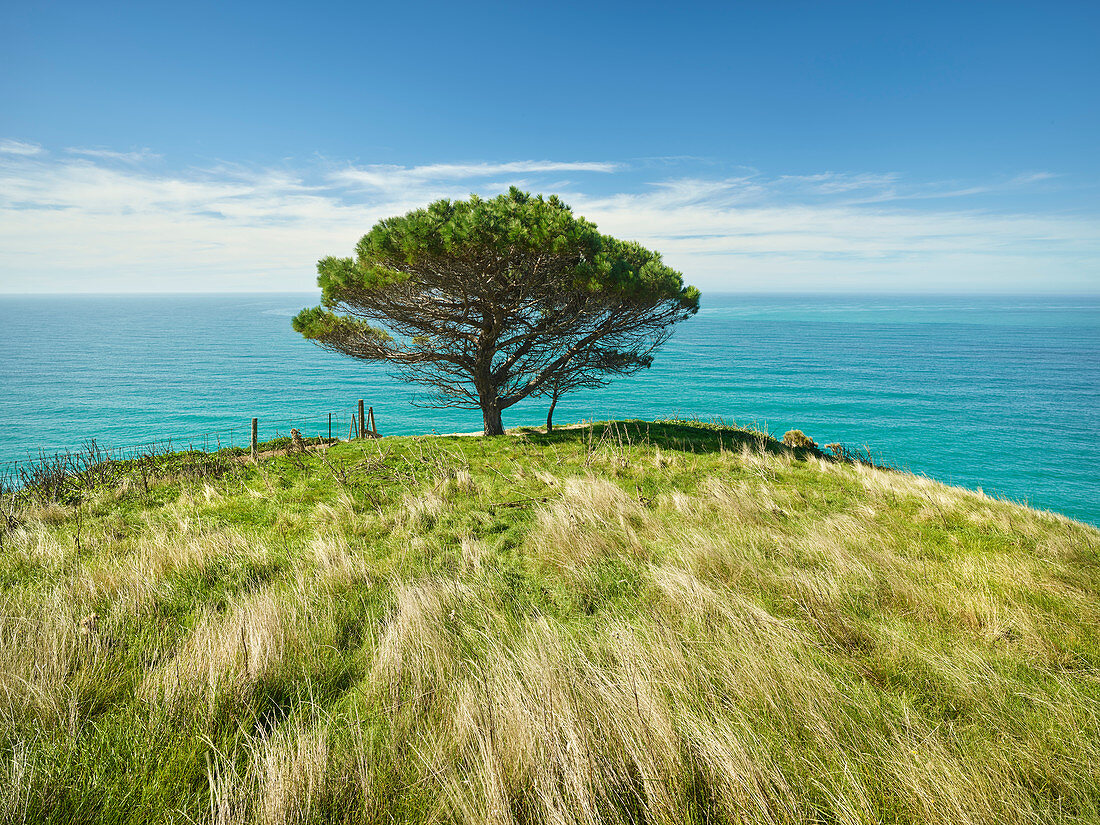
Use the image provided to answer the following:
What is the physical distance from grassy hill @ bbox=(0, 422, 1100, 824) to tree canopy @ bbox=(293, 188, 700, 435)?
24.3 feet

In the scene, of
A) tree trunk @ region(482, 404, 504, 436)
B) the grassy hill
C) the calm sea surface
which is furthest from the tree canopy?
the calm sea surface

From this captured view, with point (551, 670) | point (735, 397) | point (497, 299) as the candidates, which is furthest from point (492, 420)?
point (735, 397)

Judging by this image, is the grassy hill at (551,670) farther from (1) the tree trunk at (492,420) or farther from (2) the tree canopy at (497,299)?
(1) the tree trunk at (492,420)

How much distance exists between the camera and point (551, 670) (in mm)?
3271

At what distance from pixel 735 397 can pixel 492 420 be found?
46050 mm

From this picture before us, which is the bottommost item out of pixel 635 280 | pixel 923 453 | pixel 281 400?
pixel 923 453

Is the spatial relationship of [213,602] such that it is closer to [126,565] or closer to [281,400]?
[126,565]

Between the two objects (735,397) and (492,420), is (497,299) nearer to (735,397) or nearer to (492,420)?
(492,420)

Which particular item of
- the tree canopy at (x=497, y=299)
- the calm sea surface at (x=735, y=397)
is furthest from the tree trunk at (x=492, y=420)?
the calm sea surface at (x=735, y=397)

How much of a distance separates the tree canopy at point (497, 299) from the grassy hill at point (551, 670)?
24.3 feet

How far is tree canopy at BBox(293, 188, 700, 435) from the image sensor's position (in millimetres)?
11695

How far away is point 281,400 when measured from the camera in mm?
53750

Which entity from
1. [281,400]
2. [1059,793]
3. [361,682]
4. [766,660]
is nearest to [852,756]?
[766,660]

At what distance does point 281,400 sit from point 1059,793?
2423 inches
